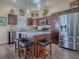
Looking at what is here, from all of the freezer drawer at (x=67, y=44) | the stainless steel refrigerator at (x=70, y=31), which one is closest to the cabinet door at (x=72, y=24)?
the stainless steel refrigerator at (x=70, y=31)

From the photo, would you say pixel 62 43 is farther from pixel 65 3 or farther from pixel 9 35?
pixel 9 35

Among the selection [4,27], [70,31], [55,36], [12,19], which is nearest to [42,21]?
[55,36]

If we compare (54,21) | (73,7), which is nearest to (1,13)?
(54,21)

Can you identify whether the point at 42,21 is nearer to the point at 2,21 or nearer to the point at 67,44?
the point at 2,21

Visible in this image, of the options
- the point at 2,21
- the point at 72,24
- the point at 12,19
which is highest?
the point at 12,19

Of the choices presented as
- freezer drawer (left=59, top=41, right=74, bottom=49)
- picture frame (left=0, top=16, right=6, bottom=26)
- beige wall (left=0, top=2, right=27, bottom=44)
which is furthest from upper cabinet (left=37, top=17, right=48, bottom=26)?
picture frame (left=0, top=16, right=6, bottom=26)

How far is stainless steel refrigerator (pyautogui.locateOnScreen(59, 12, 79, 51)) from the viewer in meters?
4.55

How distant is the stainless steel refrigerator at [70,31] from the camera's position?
4555 millimetres

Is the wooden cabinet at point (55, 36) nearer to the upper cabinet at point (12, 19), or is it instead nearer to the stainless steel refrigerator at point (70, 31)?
the stainless steel refrigerator at point (70, 31)

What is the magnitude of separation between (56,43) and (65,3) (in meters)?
2.84

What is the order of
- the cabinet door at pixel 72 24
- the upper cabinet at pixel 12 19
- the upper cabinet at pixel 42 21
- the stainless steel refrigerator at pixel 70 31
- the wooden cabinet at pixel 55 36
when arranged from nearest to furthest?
1. the stainless steel refrigerator at pixel 70 31
2. the cabinet door at pixel 72 24
3. the wooden cabinet at pixel 55 36
4. the upper cabinet at pixel 12 19
5. the upper cabinet at pixel 42 21

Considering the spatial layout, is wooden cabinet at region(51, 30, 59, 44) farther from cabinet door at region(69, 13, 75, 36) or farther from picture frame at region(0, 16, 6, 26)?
picture frame at region(0, 16, 6, 26)

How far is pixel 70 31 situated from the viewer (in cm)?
478

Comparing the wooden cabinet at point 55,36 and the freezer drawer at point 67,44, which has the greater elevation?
the wooden cabinet at point 55,36
